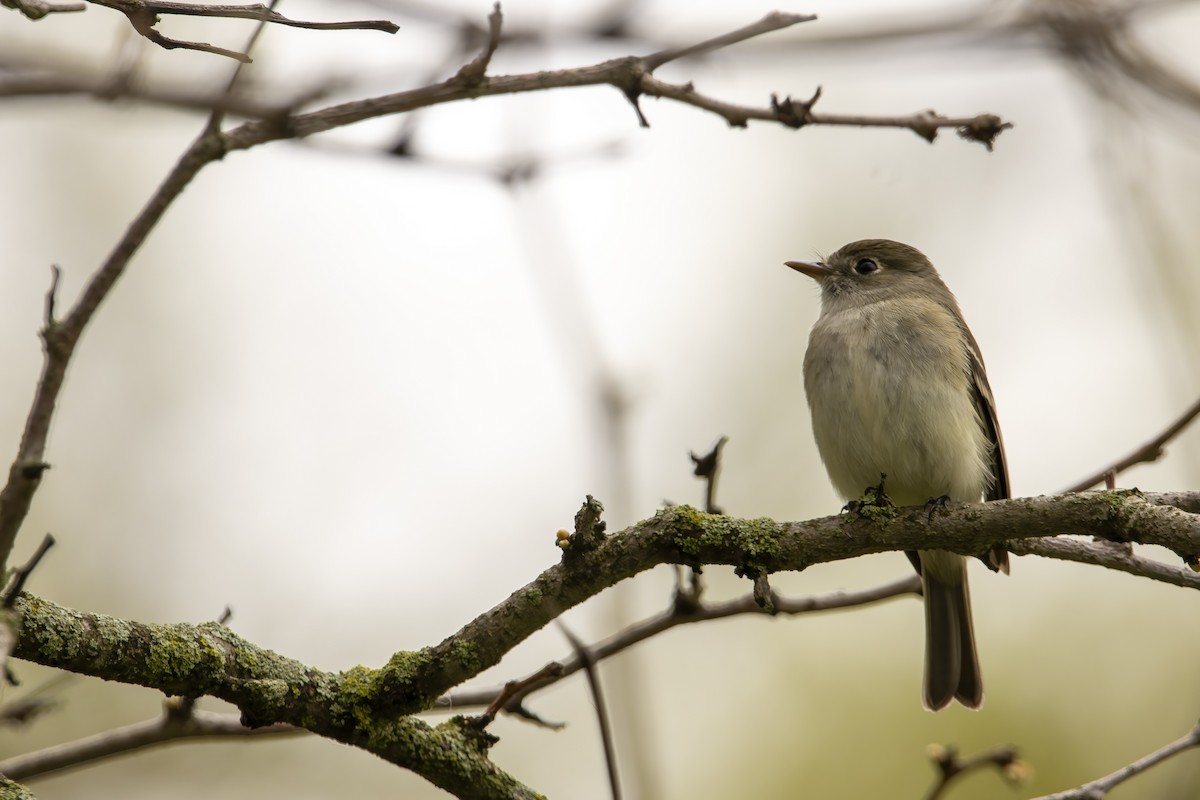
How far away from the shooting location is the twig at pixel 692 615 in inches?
120

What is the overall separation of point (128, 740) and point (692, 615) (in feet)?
4.92

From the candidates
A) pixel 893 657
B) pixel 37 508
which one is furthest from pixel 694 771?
pixel 37 508

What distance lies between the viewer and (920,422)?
4758mm

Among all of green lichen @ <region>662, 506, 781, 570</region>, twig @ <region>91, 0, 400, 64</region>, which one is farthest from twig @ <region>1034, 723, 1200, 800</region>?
twig @ <region>91, 0, 400, 64</region>

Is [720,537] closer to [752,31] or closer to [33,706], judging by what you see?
Result: [752,31]

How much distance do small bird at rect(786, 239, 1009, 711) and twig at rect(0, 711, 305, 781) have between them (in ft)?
8.73

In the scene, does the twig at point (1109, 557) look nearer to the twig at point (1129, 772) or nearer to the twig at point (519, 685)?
the twig at point (1129, 772)

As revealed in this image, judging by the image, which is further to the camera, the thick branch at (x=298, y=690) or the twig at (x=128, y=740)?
the twig at (x=128, y=740)

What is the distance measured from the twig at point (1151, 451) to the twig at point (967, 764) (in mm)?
906

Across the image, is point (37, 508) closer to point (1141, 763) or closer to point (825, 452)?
point (825, 452)

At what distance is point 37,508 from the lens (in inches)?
348

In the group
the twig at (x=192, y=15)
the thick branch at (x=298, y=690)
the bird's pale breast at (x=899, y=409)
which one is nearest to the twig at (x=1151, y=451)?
the bird's pale breast at (x=899, y=409)

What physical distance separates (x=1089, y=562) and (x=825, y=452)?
2.03 metres

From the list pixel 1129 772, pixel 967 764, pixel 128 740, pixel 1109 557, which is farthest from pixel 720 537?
pixel 128 740
